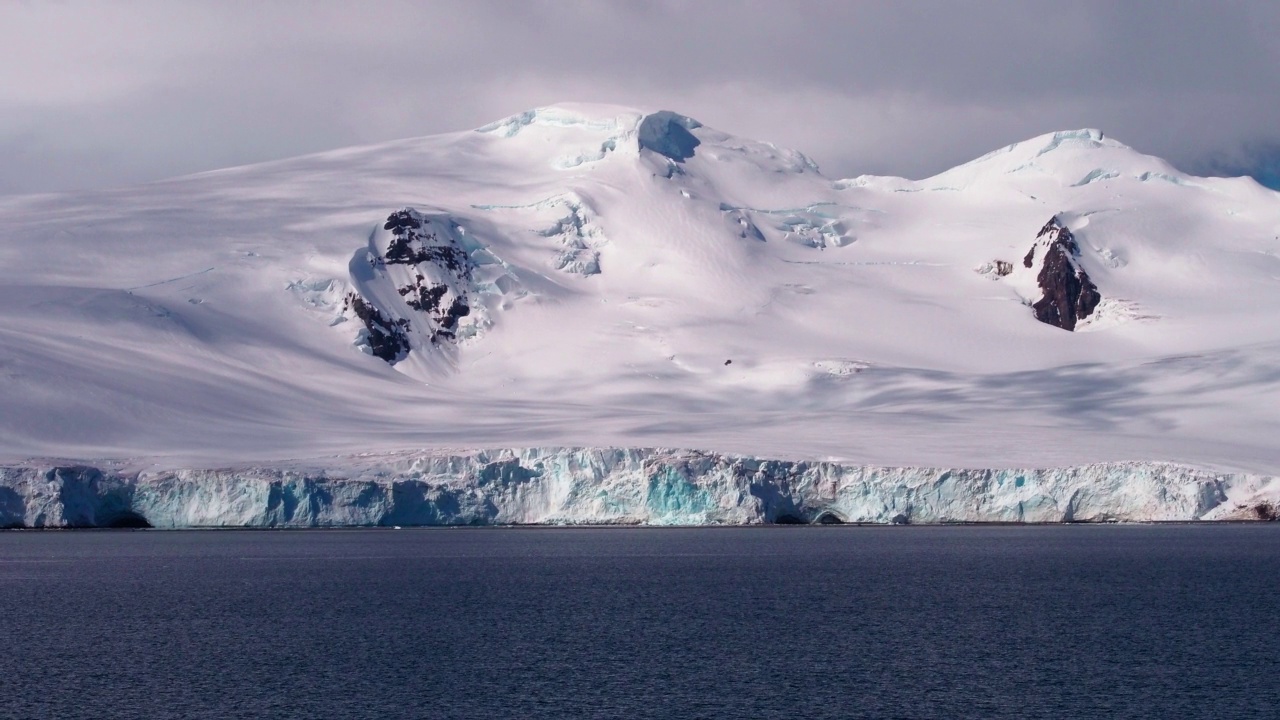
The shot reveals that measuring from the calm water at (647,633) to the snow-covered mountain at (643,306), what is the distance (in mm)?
16049

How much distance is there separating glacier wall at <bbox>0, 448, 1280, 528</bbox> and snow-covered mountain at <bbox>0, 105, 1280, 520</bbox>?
183cm

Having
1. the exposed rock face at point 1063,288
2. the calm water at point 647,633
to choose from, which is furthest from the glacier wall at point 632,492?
the exposed rock face at point 1063,288

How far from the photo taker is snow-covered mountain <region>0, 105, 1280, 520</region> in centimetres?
8444

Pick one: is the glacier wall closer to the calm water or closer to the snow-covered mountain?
the snow-covered mountain

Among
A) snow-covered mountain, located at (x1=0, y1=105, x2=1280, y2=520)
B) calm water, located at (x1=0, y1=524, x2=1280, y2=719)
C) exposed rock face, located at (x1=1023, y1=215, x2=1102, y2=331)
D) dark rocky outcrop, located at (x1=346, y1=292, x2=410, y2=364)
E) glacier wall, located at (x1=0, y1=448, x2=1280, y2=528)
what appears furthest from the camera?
exposed rock face, located at (x1=1023, y1=215, x2=1102, y2=331)

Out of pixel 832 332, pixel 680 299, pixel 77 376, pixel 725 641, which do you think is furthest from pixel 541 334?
pixel 725 641

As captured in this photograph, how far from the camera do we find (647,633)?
38.6m

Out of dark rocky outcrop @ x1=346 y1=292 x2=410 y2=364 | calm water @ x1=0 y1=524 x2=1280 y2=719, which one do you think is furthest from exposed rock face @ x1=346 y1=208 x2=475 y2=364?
calm water @ x1=0 y1=524 x2=1280 y2=719

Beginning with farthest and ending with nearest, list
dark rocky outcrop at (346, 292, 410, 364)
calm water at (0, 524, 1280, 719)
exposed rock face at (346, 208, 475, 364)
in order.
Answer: exposed rock face at (346, 208, 475, 364) < dark rocky outcrop at (346, 292, 410, 364) < calm water at (0, 524, 1280, 719)

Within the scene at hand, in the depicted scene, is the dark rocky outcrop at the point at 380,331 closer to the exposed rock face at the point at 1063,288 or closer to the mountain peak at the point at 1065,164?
the exposed rock face at the point at 1063,288

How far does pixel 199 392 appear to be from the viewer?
91.4 m

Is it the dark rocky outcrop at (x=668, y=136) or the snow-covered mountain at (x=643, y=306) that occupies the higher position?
the dark rocky outcrop at (x=668, y=136)

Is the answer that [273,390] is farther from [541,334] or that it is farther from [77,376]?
[541,334]

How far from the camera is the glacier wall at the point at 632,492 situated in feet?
228
